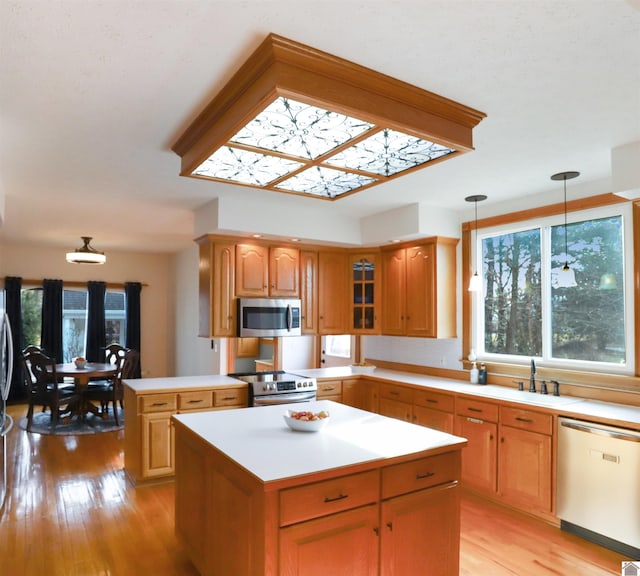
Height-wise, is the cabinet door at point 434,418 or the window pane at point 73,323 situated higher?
the window pane at point 73,323

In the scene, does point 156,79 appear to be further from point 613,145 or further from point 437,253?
point 437,253

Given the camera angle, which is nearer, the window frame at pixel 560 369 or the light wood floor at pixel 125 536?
the light wood floor at pixel 125 536

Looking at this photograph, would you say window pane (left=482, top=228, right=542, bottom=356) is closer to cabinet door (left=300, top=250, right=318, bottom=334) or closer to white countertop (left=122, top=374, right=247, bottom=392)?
cabinet door (left=300, top=250, right=318, bottom=334)

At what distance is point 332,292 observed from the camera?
17.1 feet

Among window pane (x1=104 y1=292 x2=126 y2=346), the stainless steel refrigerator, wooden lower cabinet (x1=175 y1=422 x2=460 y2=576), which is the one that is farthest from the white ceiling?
window pane (x1=104 y1=292 x2=126 y2=346)

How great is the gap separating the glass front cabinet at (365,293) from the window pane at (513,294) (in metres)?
1.19

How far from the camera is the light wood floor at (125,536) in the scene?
2740 millimetres

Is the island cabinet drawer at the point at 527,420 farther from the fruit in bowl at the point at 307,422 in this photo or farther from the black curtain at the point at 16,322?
the black curtain at the point at 16,322

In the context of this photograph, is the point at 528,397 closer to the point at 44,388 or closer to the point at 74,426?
the point at 74,426

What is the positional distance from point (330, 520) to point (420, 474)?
0.52 metres

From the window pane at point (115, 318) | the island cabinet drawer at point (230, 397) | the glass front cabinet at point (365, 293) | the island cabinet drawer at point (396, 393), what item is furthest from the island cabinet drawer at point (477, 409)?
the window pane at point (115, 318)

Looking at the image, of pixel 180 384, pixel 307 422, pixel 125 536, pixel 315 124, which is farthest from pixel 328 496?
pixel 180 384

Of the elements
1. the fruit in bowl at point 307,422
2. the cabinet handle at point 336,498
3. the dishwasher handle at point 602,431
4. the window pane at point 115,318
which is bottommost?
the dishwasher handle at point 602,431

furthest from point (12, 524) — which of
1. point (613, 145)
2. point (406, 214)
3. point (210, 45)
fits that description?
point (613, 145)
